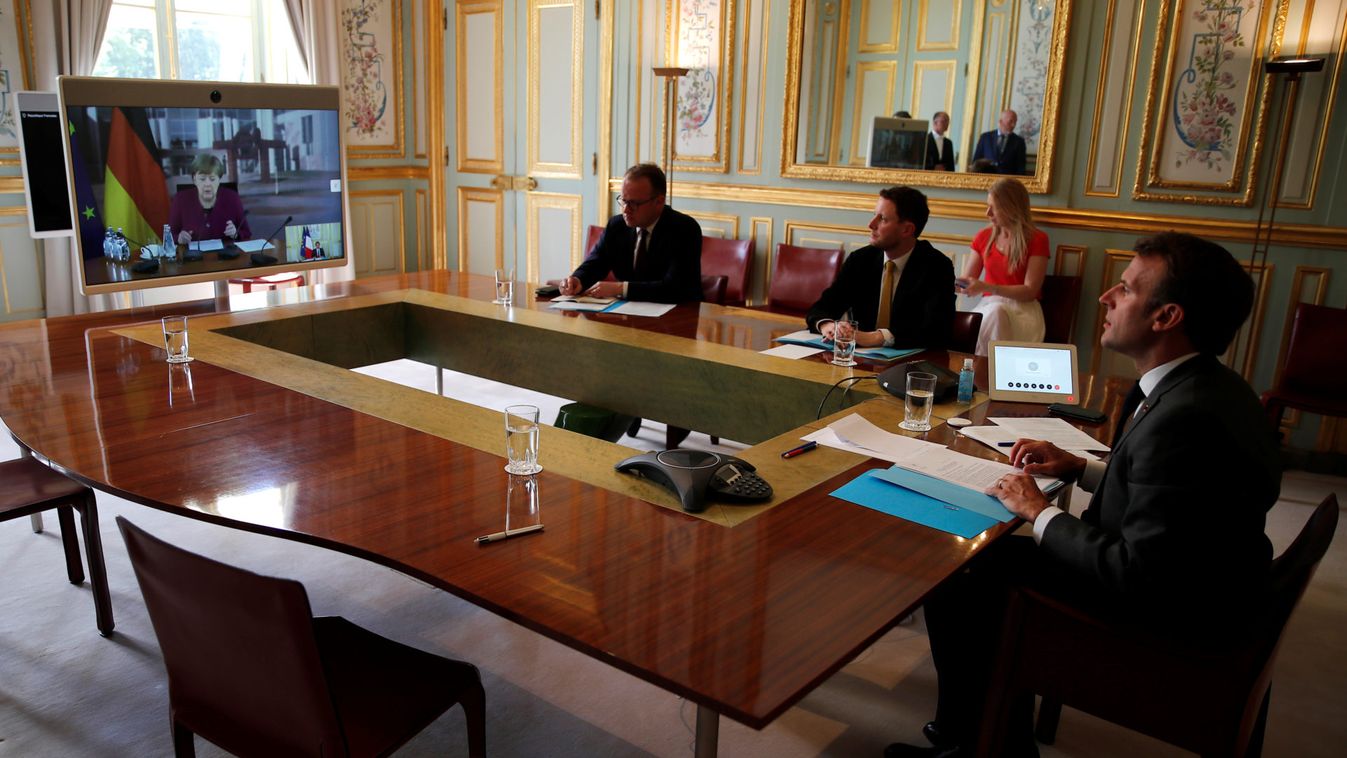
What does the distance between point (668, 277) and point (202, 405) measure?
1.88m

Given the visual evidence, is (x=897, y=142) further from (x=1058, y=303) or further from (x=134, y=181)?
(x=134, y=181)

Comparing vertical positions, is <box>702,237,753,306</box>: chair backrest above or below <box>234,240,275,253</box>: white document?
below

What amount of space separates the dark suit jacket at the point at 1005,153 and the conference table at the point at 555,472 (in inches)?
78.3

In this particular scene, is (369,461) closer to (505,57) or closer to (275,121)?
(275,121)

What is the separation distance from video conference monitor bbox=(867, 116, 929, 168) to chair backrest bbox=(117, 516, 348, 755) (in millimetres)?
4193

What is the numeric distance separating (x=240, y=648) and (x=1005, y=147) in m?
4.20

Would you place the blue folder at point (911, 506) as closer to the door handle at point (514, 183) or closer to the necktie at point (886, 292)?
the necktie at point (886, 292)

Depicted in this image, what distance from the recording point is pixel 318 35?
6.00 m

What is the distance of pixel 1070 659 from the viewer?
166 centimetres

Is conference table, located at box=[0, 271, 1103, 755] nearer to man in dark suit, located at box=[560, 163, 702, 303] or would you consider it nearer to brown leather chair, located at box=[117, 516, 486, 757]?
brown leather chair, located at box=[117, 516, 486, 757]

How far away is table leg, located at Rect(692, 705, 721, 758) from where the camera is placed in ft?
4.23

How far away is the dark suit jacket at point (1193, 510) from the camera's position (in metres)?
1.47

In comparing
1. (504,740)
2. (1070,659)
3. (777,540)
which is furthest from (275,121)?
(1070,659)

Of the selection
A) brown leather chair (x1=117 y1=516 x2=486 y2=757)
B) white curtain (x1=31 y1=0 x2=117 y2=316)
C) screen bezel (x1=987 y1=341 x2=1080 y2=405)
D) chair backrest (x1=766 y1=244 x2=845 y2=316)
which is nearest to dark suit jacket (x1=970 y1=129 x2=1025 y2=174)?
chair backrest (x1=766 y1=244 x2=845 y2=316)
